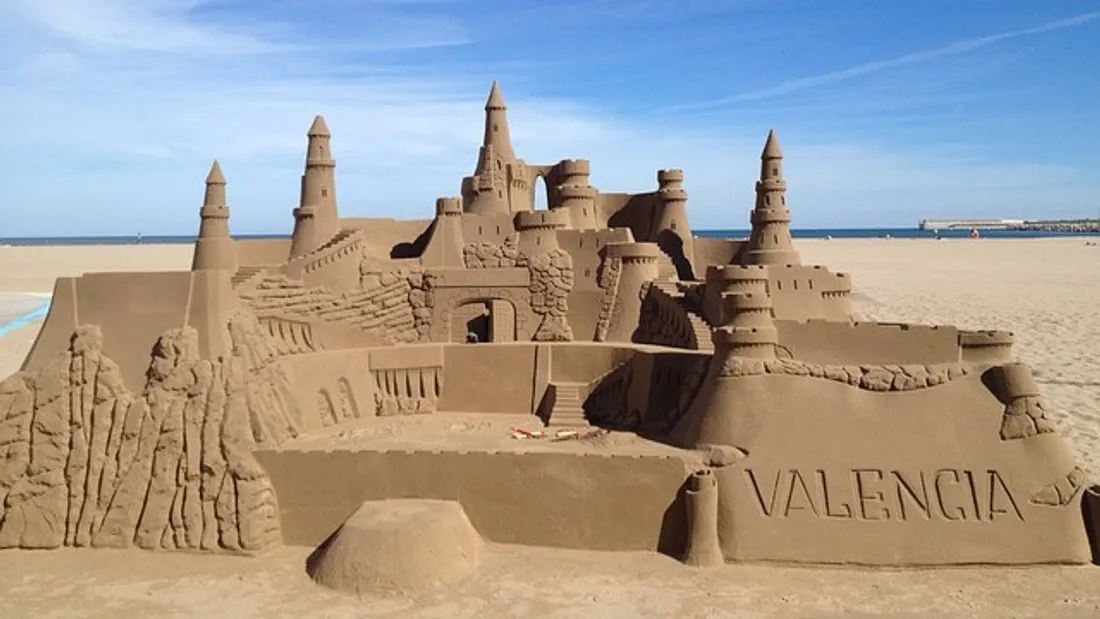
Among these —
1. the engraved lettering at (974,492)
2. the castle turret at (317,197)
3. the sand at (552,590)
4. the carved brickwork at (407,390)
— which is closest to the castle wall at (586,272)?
the carved brickwork at (407,390)

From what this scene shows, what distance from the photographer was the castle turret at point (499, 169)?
20680 mm

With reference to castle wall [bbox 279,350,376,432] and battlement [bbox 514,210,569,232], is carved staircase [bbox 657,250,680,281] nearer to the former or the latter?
battlement [bbox 514,210,569,232]

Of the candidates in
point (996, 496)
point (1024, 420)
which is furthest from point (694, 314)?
point (996, 496)

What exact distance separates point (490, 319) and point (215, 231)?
6234 millimetres

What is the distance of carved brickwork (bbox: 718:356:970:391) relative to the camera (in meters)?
11.5

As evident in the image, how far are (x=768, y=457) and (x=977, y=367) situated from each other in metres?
3.22

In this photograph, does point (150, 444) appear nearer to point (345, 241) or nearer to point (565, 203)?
point (345, 241)

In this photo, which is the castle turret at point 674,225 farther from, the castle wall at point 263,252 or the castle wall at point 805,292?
the castle wall at point 263,252

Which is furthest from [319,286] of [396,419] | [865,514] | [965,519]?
[965,519]

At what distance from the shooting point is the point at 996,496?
35.2 ft

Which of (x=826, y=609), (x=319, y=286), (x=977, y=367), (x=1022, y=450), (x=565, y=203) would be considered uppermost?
(x=565, y=203)

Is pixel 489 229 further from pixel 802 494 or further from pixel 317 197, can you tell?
pixel 802 494

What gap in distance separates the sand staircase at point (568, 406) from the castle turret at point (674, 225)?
19.1 feet

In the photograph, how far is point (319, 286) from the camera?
1625cm
